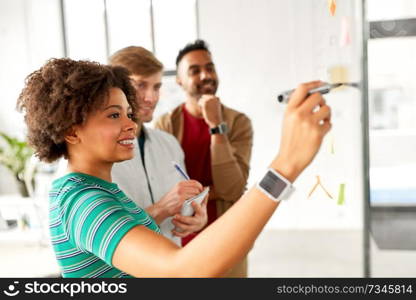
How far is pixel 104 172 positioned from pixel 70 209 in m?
0.12

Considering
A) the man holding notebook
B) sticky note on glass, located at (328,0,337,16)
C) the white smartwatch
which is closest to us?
the white smartwatch

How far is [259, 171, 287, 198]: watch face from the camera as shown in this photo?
16.3 inches

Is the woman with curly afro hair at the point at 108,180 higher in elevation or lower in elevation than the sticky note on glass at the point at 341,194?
higher

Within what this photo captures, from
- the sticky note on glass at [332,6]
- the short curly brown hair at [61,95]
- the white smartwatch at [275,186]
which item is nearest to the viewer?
the white smartwatch at [275,186]

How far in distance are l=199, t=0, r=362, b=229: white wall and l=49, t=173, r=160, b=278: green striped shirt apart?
416 mm

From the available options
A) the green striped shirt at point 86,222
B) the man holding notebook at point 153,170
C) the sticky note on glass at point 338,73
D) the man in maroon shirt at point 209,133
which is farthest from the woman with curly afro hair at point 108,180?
the sticky note on glass at point 338,73

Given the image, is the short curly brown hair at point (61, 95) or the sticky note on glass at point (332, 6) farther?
the sticky note on glass at point (332, 6)

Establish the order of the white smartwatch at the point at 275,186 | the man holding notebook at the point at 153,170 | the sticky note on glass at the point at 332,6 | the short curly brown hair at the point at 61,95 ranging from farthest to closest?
the sticky note on glass at the point at 332,6, the man holding notebook at the point at 153,170, the short curly brown hair at the point at 61,95, the white smartwatch at the point at 275,186

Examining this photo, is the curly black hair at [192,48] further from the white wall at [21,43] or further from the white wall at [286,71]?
the white wall at [21,43]

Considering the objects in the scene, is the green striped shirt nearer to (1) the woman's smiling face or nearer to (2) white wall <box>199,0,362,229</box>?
(1) the woman's smiling face

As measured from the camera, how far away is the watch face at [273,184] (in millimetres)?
415

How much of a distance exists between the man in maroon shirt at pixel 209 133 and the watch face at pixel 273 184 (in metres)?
0.48

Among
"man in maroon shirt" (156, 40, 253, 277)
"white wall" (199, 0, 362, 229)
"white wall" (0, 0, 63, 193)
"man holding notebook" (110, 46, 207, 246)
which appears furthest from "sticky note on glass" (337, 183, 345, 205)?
"white wall" (0, 0, 63, 193)

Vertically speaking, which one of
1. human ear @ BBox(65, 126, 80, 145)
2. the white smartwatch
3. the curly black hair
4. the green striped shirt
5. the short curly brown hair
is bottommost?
the green striped shirt
